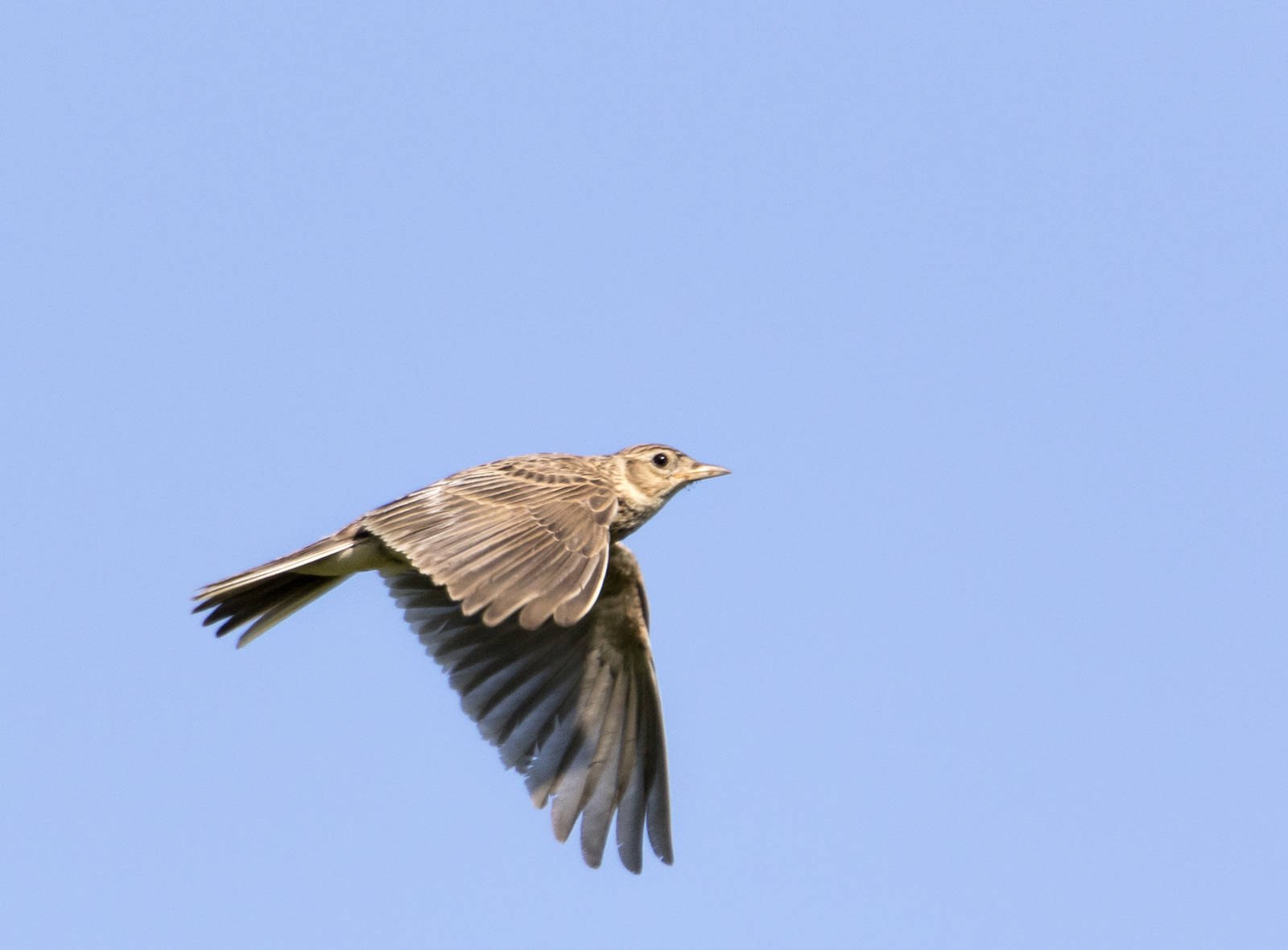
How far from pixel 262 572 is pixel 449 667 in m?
1.98

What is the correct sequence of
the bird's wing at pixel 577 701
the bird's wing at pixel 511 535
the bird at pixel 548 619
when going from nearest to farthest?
1. the bird's wing at pixel 511 535
2. the bird at pixel 548 619
3. the bird's wing at pixel 577 701

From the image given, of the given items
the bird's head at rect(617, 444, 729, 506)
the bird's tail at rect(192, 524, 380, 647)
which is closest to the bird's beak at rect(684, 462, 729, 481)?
the bird's head at rect(617, 444, 729, 506)

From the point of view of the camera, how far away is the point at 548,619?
38.0 feet

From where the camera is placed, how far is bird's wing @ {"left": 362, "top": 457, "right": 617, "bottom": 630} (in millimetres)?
9164

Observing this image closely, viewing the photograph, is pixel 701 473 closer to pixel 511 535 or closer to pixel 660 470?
pixel 660 470

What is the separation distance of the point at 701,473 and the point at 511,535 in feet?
8.19

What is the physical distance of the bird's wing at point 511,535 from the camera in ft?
30.1

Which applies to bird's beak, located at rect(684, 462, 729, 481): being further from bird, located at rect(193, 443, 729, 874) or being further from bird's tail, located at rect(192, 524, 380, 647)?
bird's tail, located at rect(192, 524, 380, 647)

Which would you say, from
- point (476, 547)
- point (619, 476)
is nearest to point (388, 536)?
point (476, 547)

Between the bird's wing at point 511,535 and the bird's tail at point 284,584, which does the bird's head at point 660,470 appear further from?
the bird's tail at point 284,584

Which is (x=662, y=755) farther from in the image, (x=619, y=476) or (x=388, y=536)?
(x=388, y=536)

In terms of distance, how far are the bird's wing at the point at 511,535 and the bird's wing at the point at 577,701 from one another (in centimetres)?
114

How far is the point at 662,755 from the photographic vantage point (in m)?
12.0

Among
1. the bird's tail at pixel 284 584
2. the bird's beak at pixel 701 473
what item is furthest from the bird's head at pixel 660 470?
the bird's tail at pixel 284 584
